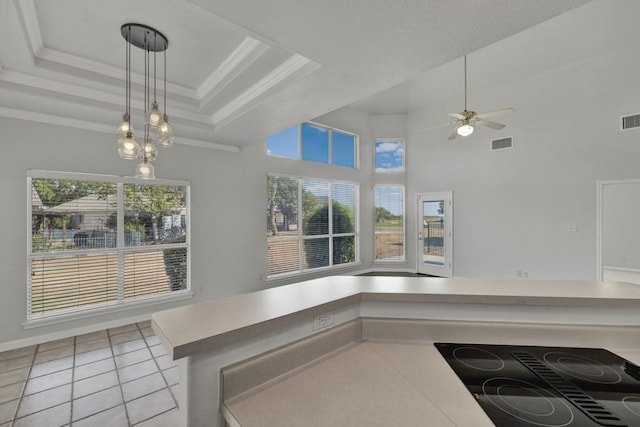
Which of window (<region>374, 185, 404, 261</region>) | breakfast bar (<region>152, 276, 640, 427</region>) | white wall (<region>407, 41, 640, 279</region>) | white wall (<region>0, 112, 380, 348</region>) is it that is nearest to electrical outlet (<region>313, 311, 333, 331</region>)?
breakfast bar (<region>152, 276, 640, 427</region>)

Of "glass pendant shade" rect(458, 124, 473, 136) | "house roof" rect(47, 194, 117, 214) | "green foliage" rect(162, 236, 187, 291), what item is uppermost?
"glass pendant shade" rect(458, 124, 473, 136)

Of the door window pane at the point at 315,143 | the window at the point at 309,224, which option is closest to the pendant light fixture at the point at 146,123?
the window at the point at 309,224

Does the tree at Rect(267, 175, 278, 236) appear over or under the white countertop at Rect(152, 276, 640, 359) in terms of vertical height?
over

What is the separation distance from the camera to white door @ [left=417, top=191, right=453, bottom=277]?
6.14 meters

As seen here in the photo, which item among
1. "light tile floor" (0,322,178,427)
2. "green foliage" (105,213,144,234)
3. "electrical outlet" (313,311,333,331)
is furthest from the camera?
"green foliage" (105,213,144,234)

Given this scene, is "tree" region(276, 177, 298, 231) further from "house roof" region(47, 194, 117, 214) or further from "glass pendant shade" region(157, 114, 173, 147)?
"glass pendant shade" region(157, 114, 173, 147)

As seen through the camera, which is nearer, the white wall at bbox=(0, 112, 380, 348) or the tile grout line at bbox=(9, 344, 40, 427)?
the tile grout line at bbox=(9, 344, 40, 427)

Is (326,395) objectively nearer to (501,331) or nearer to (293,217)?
(501,331)

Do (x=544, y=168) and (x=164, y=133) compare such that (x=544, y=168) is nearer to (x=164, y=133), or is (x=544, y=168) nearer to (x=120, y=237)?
(x=164, y=133)

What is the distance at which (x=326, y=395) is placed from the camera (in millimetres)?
899

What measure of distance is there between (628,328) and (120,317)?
4.78 metres

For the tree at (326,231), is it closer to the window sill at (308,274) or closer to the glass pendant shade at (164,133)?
the window sill at (308,274)

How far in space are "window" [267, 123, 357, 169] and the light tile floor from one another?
363 centimetres

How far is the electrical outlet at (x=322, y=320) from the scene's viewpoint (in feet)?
3.75
